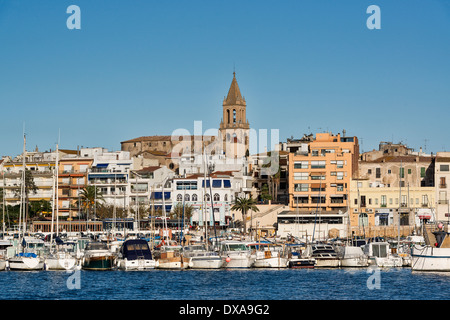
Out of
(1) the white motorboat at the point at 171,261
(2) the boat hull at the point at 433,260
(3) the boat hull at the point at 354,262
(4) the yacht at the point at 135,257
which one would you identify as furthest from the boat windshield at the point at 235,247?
(2) the boat hull at the point at 433,260

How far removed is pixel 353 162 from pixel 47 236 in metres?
34.9

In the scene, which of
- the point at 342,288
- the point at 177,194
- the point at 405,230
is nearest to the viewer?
the point at 342,288

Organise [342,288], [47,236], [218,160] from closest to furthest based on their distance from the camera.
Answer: [342,288] < [47,236] < [218,160]

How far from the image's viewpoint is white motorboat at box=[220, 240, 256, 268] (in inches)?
1788

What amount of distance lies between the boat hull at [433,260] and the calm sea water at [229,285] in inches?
36.0

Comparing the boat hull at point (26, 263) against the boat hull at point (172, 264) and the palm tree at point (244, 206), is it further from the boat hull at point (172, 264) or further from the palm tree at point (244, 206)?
the palm tree at point (244, 206)

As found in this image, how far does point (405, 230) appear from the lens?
77.9m

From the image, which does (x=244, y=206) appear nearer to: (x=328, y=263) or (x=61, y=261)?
(x=328, y=263)

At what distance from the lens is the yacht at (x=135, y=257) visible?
43.4 metres

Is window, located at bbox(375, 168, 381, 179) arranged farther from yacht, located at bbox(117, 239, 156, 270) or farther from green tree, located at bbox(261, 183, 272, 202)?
yacht, located at bbox(117, 239, 156, 270)

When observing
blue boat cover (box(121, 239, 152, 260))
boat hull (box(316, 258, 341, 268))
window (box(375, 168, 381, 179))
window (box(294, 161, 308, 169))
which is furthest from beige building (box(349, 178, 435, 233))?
blue boat cover (box(121, 239, 152, 260))
